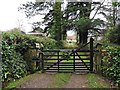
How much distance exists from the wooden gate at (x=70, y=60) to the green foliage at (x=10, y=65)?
1036 mm

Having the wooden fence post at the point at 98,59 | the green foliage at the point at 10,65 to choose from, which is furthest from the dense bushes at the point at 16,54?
the wooden fence post at the point at 98,59

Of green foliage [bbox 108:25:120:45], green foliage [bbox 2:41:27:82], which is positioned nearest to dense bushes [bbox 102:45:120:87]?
green foliage [bbox 108:25:120:45]

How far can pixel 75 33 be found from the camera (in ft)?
19.6

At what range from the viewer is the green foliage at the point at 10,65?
11.3 ft

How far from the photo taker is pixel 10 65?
375 cm

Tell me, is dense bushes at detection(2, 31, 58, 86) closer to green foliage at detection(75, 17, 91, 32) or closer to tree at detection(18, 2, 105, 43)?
tree at detection(18, 2, 105, 43)

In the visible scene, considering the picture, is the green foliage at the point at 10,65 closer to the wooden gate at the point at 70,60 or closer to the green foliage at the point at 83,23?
the wooden gate at the point at 70,60

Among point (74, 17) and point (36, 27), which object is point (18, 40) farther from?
point (74, 17)

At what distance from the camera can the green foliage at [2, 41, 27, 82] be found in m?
3.44

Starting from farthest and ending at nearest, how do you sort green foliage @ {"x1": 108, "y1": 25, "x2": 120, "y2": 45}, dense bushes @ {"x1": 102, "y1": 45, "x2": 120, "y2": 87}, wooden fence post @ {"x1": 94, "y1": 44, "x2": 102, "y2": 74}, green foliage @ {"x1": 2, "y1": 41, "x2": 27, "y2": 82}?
wooden fence post @ {"x1": 94, "y1": 44, "x2": 102, "y2": 74} → green foliage @ {"x1": 108, "y1": 25, "x2": 120, "y2": 45} → dense bushes @ {"x1": 102, "y1": 45, "x2": 120, "y2": 87} → green foliage @ {"x1": 2, "y1": 41, "x2": 27, "y2": 82}

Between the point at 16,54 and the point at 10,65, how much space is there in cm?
62

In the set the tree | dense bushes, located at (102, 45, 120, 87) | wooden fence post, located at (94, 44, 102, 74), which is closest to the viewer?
dense bushes, located at (102, 45, 120, 87)

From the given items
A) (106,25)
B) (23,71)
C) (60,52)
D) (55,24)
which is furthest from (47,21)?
(23,71)

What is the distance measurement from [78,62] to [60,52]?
1.68 feet
